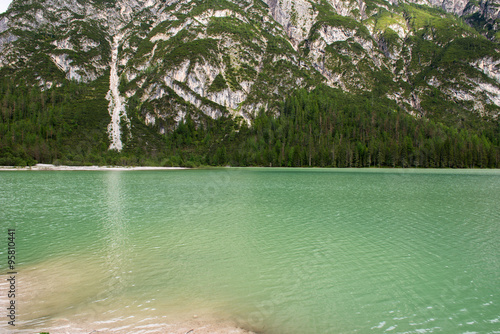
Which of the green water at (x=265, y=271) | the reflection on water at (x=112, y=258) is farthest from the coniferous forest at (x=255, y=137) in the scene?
the reflection on water at (x=112, y=258)

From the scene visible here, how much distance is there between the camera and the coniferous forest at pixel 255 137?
368 ft

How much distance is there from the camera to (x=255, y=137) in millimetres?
153250

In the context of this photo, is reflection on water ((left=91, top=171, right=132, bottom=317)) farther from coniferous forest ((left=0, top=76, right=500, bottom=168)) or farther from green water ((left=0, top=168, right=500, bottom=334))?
coniferous forest ((left=0, top=76, right=500, bottom=168))

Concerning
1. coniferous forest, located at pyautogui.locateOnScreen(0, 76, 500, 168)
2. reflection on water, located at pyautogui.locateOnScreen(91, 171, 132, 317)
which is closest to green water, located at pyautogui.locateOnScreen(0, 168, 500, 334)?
reflection on water, located at pyautogui.locateOnScreen(91, 171, 132, 317)

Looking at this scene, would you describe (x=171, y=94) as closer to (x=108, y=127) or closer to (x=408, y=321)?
(x=108, y=127)

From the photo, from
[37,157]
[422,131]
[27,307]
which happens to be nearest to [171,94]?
[37,157]

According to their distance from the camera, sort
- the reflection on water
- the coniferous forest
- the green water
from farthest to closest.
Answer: the coniferous forest < the reflection on water < the green water

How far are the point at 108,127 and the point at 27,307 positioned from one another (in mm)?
178074

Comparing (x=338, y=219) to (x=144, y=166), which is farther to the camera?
(x=144, y=166)

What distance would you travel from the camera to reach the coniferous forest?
112250 mm

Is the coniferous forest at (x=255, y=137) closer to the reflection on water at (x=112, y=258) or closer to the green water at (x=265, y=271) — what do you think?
the green water at (x=265, y=271)

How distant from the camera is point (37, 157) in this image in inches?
4473

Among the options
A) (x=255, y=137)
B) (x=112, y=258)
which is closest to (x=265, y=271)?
(x=112, y=258)

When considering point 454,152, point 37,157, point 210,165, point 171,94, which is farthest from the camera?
point 171,94
